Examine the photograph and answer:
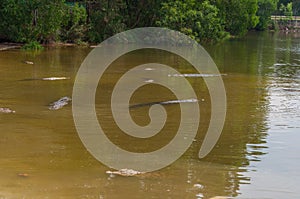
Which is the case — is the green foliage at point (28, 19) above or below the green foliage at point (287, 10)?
below

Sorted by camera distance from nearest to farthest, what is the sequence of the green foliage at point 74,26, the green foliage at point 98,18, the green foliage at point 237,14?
the green foliage at point 98,18
the green foliage at point 74,26
the green foliage at point 237,14

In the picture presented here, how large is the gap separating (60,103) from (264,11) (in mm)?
53595

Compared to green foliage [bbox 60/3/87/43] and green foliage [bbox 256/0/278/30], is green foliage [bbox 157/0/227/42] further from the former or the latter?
→ green foliage [bbox 256/0/278/30]

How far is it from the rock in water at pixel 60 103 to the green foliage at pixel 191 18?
2100 cm

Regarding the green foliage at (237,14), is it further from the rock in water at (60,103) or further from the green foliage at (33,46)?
the rock in water at (60,103)

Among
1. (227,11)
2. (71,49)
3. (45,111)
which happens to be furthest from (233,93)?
(227,11)

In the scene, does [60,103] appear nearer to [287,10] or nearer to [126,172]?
[126,172]

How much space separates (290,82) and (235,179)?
37.0ft

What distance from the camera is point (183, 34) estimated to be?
1298 inches

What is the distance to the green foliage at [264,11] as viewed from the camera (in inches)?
2418

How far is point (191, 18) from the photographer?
1330 inches

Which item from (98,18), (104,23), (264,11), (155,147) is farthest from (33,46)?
(264,11)

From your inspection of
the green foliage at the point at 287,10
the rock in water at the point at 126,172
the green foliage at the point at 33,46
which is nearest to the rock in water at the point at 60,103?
the rock in water at the point at 126,172

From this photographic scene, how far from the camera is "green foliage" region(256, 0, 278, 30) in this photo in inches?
2418
